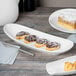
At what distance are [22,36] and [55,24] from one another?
0.61ft

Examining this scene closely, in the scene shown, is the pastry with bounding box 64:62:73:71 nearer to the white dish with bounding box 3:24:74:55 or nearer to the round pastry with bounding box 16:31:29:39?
the white dish with bounding box 3:24:74:55

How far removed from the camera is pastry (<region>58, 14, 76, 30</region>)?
101cm

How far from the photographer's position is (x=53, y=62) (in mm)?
785

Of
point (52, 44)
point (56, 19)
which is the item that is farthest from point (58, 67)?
point (56, 19)

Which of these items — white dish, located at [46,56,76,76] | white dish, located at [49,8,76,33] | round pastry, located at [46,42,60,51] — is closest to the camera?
white dish, located at [46,56,76,76]

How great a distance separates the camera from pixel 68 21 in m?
1.02

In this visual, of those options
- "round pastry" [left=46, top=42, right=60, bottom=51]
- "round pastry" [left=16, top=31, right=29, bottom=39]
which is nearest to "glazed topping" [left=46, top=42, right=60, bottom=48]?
"round pastry" [left=46, top=42, right=60, bottom=51]

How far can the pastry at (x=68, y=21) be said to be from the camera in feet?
3.33

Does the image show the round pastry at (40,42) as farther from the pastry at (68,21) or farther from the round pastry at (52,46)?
the pastry at (68,21)

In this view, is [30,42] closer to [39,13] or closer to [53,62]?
[53,62]

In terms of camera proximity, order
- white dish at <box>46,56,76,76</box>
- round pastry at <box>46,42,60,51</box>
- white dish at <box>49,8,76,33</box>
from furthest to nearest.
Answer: white dish at <box>49,8,76,33</box> < round pastry at <box>46,42,60,51</box> < white dish at <box>46,56,76,76</box>

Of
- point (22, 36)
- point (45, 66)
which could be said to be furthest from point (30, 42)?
point (45, 66)

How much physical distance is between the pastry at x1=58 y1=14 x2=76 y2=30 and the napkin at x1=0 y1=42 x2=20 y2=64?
25 cm

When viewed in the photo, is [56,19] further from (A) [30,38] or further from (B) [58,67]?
(B) [58,67]
